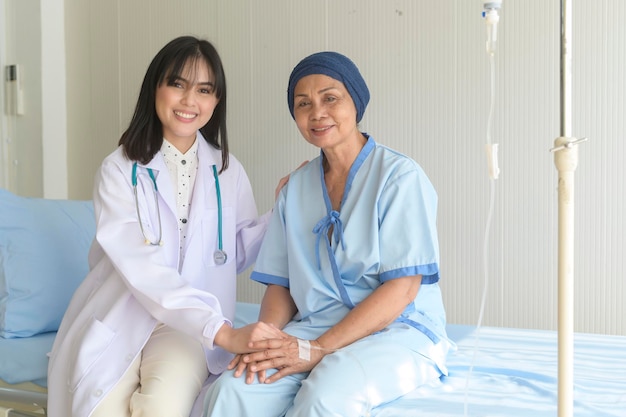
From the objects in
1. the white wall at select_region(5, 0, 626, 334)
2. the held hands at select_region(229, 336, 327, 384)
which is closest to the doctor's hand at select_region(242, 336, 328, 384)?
the held hands at select_region(229, 336, 327, 384)

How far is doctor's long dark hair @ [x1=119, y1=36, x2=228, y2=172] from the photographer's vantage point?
202 cm

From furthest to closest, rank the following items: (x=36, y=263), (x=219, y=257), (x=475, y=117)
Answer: (x=475, y=117) → (x=36, y=263) → (x=219, y=257)

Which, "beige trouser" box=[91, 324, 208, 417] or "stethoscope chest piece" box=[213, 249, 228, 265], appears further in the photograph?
"stethoscope chest piece" box=[213, 249, 228, 265]

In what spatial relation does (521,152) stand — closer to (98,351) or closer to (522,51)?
(522,51)

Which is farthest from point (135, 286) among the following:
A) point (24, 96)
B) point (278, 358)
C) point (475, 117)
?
point (24, 96)

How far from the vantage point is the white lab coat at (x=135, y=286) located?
5.78 ft

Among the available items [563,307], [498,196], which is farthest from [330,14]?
[563,307]

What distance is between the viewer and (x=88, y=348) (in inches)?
69.9

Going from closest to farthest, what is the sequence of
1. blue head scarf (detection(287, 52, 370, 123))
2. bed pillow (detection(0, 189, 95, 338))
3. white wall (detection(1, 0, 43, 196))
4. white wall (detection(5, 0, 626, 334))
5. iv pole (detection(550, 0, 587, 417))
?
iv pole (detection(550, 0, 587, 417)) < blue head scarf (detection(287, 52, 370, 123)) < bed pillow (detection(0, 189, 95, 338)) < white wall (detection(5, 0, 626, 334)) < white wall (detection(1, 0, 43, 196))

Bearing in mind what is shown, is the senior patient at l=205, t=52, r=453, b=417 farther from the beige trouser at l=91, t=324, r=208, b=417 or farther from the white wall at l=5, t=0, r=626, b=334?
the white wall at l=5, t=0, r=626, b=334

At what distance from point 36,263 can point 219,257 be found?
0.66 metres

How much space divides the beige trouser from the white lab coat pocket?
8 centimetres

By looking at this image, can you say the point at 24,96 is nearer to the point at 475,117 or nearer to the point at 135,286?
the point at 135,286

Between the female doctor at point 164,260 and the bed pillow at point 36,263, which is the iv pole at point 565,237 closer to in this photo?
the female doctor at point 164,260
